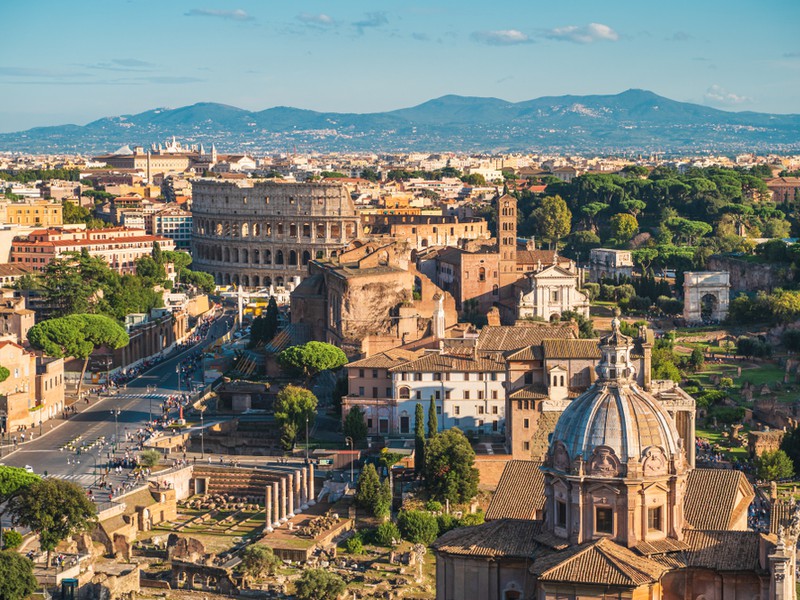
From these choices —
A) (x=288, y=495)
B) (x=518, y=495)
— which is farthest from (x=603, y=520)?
(x=288, y=495)

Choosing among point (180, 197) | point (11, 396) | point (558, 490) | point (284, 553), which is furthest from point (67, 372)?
point (180, 197)

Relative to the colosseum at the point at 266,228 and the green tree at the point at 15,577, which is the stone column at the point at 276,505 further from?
the colosseum at the point at 266,228

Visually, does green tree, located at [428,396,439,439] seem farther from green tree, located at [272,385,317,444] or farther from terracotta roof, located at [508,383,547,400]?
green tree, located at [272,385,317,444]

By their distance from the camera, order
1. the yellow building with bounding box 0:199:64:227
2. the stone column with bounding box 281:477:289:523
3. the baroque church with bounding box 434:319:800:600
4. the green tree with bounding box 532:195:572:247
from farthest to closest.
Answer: the yellow building with bounding box 0:199:64:227 < the green tree with bounding box 532:195:572:247 < the stone column with bounding box 281:477:289:523 < the baroque church with bounding box 434:319:800:600

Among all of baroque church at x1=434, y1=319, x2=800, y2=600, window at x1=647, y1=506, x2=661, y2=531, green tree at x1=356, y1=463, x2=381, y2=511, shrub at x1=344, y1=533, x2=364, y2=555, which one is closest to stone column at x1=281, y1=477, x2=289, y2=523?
green tree at x1=356, y1=463, x2=381, y2=511

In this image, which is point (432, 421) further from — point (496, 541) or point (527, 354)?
point (496, 541)

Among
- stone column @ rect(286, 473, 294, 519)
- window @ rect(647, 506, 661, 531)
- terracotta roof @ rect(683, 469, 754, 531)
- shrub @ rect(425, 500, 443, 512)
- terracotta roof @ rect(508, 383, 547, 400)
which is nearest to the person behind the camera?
window @ rect(647, 506, 661, 531)
